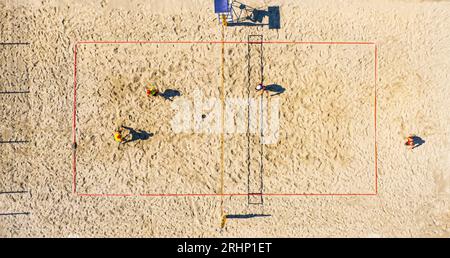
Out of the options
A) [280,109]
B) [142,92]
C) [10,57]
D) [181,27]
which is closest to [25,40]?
[10,57]

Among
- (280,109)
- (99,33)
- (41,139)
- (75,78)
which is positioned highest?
(99,33)

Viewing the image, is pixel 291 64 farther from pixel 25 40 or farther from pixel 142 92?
pixel 25 40

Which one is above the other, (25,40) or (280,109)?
(25,40)

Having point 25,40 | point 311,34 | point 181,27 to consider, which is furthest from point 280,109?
point 25,40

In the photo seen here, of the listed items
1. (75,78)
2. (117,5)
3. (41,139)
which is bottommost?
(41,139)

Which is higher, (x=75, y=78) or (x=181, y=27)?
(x=181, y=27)

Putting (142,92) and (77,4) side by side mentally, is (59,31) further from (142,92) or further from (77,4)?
(142,92)
